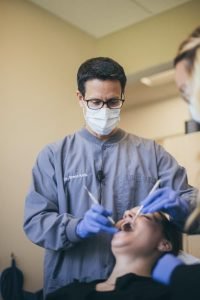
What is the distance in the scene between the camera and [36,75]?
1.76 m

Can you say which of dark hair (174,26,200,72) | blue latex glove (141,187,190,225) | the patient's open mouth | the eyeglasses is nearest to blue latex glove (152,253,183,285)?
blue latex glove (141,187,190,225)

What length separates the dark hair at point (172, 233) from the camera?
1.11m

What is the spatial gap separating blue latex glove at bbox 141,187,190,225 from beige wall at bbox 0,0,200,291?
0.80 metres

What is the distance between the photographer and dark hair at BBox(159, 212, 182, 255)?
1108mm

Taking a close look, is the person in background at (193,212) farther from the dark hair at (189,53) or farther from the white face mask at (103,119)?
the white face mask at (103,119)

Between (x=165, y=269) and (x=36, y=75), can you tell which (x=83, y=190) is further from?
(x=36, y=75)

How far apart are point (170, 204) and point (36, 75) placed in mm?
1071

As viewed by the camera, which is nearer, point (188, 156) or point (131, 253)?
point (131, 253)

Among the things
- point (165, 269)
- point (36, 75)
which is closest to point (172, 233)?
point (165, 269)

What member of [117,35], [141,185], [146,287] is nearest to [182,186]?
[141,185]

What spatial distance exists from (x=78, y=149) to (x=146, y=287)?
47 centimetres

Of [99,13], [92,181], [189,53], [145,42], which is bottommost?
[92,181]

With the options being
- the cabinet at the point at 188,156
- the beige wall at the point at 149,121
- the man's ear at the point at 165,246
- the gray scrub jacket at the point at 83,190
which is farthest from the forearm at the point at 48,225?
the beige wall at the point at 149,121

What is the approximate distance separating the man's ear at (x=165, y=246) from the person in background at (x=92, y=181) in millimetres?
138
